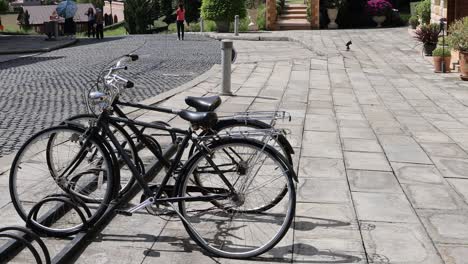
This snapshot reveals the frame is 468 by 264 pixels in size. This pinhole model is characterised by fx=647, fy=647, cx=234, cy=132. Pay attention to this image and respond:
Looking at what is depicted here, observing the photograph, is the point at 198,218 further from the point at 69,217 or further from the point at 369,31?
the point at 369,31

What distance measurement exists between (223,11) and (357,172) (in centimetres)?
2159

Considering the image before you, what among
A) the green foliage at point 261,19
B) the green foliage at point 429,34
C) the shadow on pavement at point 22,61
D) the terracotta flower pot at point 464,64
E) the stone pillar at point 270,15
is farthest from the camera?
the green foliage at point 261,19

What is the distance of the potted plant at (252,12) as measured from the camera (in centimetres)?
2917

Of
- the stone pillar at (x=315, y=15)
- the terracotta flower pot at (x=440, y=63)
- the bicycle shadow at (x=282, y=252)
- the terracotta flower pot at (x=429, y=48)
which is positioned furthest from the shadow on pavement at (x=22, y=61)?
the bicycle shadow at (x=282, y=252)

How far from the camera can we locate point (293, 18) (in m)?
29.9

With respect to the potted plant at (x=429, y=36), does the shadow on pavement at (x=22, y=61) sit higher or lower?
lower

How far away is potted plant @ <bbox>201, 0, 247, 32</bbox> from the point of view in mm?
27094

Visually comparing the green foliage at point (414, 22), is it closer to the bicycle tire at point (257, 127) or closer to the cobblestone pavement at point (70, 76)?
the cobblestone pavement at point (70, 76)

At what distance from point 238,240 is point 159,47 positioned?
17742 millimetres

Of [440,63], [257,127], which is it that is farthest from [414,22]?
[257,127]

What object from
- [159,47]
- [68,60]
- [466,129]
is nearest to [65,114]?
[466,129]

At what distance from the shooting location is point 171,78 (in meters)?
13.7

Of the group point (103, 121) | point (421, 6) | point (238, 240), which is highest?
point (421, 6)

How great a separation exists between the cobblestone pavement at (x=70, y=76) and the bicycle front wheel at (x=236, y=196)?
10.8 ft
